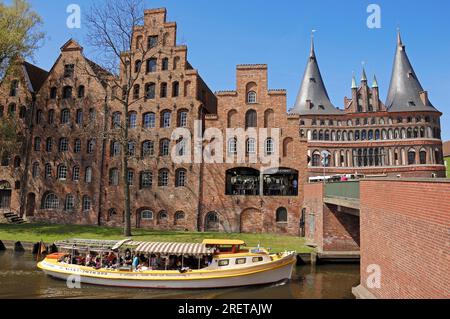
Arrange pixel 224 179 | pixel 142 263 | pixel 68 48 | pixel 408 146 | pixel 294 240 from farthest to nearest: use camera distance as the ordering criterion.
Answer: pixel 408 146 < pixel 68 48 < pixel 224 179 < pixel 294 240 < pixel 142 263

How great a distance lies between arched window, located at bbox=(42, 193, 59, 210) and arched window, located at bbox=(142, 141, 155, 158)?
414 inches

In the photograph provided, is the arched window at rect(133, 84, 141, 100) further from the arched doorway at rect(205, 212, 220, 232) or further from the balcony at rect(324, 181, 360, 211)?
the balcony at rect(324, 181, 360, 211)

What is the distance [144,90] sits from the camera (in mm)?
32469

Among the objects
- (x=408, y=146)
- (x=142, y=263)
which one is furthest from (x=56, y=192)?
(x=408, y=146)

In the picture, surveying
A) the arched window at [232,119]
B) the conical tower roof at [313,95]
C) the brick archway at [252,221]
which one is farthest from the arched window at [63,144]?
the conical tower roof at [313,95]

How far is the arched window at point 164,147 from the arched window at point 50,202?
40.0ft

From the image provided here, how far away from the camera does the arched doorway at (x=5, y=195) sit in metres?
34.1

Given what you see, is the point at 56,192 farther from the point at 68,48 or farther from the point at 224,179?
the point at 224,179

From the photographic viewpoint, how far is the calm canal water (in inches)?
619

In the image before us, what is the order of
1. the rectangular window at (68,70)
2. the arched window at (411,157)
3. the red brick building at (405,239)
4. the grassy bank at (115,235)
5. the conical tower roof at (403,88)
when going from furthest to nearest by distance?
the conical tower roof at (403,88), the arched window at (411,157), the rectangular window at (68,70), the grassy bank at (115,235), the red brick building at (405,239)

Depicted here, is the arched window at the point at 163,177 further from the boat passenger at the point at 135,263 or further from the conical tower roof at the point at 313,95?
the conical tower roof at the point at 313,95

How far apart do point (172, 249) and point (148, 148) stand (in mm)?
16564

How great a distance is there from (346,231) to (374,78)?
49.0 metres

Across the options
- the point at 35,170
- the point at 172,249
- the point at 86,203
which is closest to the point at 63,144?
the point at 35,170
